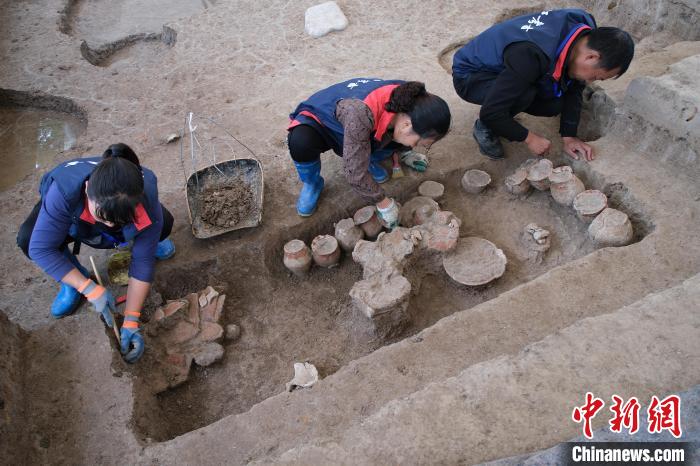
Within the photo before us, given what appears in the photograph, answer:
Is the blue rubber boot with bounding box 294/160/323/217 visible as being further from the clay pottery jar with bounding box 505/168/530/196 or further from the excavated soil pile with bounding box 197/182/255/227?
the clay pottery jar with bounding box 505/168/530/196

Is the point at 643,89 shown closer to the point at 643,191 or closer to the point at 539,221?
the point at 643,191

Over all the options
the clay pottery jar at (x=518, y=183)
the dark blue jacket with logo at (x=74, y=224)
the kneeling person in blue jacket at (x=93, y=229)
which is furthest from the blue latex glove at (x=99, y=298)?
the clay pottery jar at (x=518, y=183)

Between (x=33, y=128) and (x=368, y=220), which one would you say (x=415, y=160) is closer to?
(x=368, y=220)

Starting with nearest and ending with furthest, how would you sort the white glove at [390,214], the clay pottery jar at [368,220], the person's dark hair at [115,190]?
1. the person's dark hair at [115,190]
2. the white glove at [390,214]
3. the clay pottery jar at [368,220]

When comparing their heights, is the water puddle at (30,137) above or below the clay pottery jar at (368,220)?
below

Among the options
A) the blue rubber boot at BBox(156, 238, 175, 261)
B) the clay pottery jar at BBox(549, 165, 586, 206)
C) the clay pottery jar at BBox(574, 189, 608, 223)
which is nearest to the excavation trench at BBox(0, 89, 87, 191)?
the blue rubber boot at BBox(156, 238, 175, 261)

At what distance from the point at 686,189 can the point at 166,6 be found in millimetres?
6606

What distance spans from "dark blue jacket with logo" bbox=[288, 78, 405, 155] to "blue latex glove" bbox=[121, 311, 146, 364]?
143cm

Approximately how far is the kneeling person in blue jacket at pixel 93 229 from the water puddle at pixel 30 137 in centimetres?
191

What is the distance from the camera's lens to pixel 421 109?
247 cm

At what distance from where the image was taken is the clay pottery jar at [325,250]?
295 centimetres

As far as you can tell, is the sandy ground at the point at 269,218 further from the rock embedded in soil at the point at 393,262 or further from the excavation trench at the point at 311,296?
the rock embedded in soil at the point at 393,262

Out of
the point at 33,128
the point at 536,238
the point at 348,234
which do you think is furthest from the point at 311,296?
the point at 33,128

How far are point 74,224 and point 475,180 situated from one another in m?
2.44
